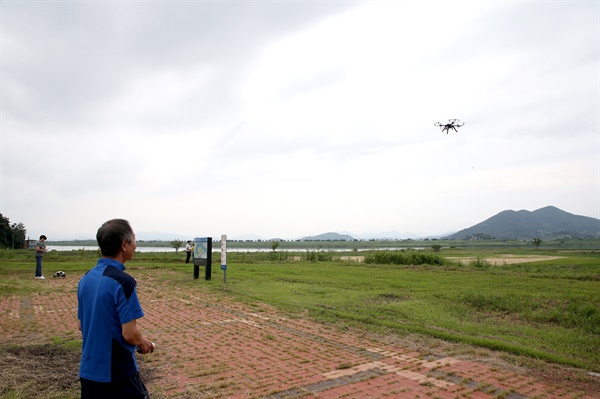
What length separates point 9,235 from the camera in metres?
64.5

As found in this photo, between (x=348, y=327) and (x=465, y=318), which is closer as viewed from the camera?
(x=348, y=327)

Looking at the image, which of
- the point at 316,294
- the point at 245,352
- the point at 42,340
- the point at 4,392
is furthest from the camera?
the point at 316,294

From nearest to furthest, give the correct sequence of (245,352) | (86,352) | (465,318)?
(86,352) → (245,352) → (465,318)

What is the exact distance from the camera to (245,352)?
238 inches

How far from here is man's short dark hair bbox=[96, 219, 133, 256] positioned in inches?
97.9

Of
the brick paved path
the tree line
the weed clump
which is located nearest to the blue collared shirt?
the brick paved path

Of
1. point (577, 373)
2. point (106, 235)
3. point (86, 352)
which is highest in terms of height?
point (106, 235)

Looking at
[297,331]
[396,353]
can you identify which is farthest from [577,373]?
[297,331]

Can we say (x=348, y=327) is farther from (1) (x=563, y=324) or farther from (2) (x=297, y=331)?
(1) (x=563, y=324)

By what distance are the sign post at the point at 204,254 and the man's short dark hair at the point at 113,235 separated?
42.4 ft

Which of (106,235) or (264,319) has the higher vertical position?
(106,235)

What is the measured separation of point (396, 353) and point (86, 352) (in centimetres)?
474

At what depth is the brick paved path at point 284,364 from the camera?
4543mm

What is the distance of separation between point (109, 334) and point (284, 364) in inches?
139
